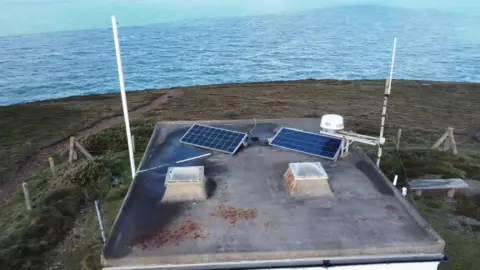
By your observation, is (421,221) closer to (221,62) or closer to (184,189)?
(184,189)

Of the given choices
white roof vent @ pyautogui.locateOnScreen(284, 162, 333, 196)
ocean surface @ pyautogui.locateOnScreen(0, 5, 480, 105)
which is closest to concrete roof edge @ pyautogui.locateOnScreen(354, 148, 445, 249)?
white roof vent @ pyautogui.locateOnScreen(284, 162, 333, 196)

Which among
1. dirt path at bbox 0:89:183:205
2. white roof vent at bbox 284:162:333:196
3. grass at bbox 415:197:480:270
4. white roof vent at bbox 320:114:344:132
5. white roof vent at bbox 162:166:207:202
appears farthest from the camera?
dirt path at bbox 0:89:183:205

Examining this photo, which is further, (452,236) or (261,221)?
(452,236)

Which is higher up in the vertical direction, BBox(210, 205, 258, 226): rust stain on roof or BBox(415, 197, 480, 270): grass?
BBox(210, 205, 258, 226): rust stain on roof

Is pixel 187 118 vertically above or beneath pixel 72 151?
beneath

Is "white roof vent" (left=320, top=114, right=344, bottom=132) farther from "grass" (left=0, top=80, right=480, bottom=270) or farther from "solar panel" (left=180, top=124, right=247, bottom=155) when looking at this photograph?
"grass" (left=0, top=80, right=480, bottom=270)

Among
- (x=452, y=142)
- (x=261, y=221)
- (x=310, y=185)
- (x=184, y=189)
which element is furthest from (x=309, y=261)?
(x=452, y=142)

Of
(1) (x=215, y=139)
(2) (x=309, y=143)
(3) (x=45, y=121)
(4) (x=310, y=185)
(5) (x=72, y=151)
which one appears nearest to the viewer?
(4) (x=310, y=185)

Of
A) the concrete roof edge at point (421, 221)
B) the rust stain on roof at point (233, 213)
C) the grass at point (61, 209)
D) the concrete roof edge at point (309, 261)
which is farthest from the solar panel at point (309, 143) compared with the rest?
the grass at point (61, 209)
